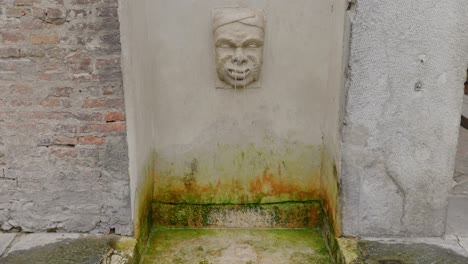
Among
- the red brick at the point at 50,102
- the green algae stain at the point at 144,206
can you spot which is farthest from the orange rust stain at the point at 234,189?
the red brick at the point at 50,102

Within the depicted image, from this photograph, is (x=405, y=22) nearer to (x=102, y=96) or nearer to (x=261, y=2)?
(x=261, y=2)

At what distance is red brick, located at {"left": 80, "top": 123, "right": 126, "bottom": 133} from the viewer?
3348 mm

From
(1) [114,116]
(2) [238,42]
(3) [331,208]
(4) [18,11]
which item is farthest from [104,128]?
(3) [331,208]

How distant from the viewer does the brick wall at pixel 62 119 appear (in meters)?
3.18

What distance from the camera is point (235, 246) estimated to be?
3.94 m

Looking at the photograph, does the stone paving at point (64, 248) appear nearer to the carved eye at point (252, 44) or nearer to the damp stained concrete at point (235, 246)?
the damp stained concrete at point (235, 246)

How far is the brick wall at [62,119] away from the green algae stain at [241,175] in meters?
0.71

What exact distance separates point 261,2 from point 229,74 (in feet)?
1.81

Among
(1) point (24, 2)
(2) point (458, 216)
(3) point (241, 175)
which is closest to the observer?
(1) point (24, 2)

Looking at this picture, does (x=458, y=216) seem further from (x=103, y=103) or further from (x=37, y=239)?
(x=37, y=239)

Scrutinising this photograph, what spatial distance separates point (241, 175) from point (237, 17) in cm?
121

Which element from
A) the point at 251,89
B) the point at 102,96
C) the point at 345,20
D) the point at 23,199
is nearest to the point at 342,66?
the point at 345,20

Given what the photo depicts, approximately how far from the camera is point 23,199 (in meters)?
3.48

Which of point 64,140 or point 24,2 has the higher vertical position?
point 24,2
